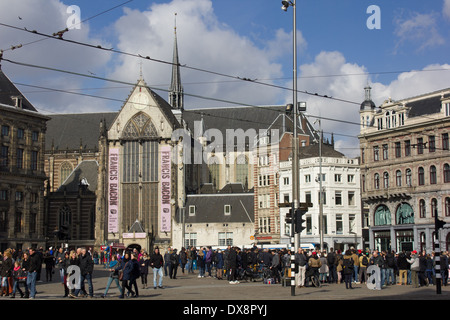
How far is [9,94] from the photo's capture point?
71.1 metres

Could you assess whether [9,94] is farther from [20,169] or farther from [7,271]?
[7,271]

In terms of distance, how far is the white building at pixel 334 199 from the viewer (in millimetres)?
64750

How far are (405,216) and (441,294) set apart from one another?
35.8 m

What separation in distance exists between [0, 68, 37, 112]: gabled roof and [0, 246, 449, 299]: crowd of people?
3612 centimetres

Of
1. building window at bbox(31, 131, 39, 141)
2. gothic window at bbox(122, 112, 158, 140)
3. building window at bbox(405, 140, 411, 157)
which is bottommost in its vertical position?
building window at bbox(405, 140, 411, 157)

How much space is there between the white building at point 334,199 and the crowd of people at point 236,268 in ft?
91.6

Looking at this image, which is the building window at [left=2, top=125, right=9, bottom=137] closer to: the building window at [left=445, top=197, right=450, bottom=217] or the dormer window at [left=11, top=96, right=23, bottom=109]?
the dormer window at [left=11, top=96, right=23, bottom=109]

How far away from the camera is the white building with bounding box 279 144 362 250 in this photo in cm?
6475

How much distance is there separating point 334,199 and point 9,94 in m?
34.7

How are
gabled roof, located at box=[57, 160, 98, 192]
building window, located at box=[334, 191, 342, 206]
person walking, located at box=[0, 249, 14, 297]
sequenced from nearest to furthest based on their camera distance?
person walking, located at box=[0, 249, 14, 297], building window, located at box=[334, 191, 342, 206], gabled roof, located at box=[57, 160, 98, 192]

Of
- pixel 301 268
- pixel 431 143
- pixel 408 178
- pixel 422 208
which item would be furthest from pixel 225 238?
pixel 301 268

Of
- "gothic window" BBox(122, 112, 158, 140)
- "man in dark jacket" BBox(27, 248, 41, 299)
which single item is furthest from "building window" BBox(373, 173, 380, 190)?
"man in dark jacket" BBox(27, 248, 41, 299)

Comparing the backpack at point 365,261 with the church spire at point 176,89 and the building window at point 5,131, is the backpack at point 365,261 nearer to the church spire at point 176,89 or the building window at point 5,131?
the building window at point 5,131
